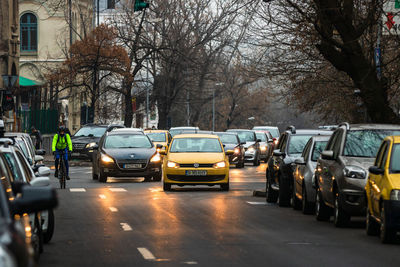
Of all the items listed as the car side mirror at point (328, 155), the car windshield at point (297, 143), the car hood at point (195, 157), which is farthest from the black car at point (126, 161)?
the car side mirror at point (328, 155)

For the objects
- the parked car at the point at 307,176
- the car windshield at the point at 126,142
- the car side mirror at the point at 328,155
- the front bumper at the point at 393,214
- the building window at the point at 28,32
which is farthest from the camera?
the building window at the point at 28,32

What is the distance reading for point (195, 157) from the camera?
87.3 feet

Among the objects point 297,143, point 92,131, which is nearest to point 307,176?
point 297,143

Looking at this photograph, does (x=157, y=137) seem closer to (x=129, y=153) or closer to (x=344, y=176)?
(x=129, y=153)

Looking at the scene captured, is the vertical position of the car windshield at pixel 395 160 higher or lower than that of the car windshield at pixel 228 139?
higher

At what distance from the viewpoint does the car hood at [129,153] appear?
31.3 meters

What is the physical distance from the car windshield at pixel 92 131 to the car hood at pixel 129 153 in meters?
15.5

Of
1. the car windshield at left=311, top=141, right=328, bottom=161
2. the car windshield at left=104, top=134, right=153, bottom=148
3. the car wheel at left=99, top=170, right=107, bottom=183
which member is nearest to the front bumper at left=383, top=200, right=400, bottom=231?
the car windshield at left=311, top=141, right=328, bottom=161

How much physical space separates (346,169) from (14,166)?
6.13 m

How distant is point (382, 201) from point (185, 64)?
53600 millimetres

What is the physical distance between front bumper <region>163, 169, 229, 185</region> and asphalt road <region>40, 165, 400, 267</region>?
2.35 meters

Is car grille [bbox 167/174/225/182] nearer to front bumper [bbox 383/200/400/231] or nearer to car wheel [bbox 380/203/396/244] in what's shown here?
car wheel [bbox 380/203/396/244]

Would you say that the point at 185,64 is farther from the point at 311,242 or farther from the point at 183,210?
the point at 311,242

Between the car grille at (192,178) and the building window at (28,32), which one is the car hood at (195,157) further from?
the building window at (28,32)
